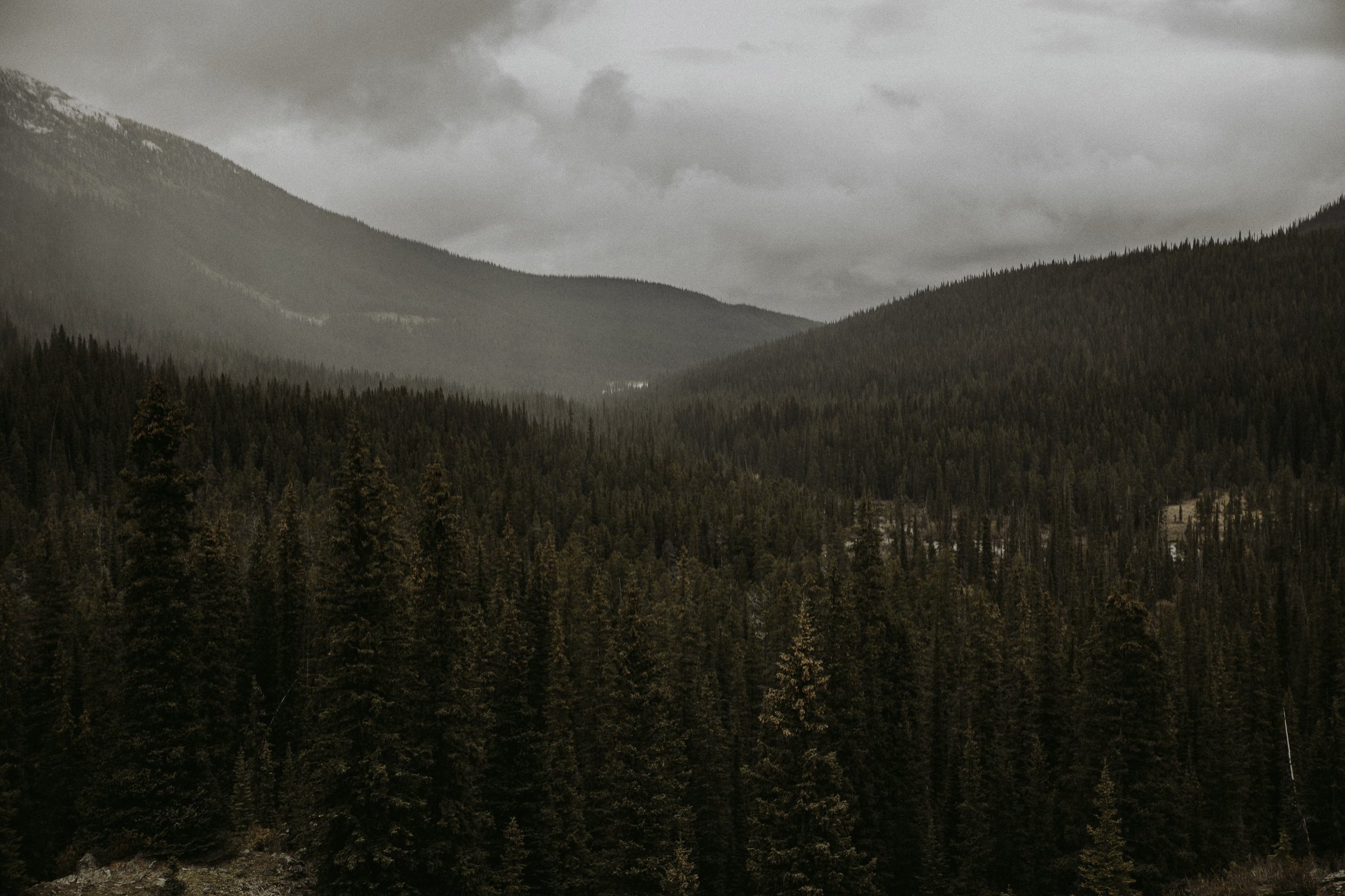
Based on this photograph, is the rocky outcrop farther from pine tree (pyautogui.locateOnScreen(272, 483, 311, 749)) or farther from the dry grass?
the dry grass

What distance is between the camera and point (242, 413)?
524 ft

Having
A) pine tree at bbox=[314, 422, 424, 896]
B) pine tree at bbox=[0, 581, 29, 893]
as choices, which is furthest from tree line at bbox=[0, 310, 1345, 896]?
pine tree at bbox=[0, 581, 29, 893]

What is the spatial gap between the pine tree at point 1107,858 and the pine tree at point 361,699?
903 inches

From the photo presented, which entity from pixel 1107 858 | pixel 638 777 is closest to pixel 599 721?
pixel 638 777

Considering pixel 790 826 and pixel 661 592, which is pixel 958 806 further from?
pixel 661 592

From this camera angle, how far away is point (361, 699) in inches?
1046

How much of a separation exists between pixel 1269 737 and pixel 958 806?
2946cm

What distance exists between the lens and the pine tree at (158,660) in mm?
29016

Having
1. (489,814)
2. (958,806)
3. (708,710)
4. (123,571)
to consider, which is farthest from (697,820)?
(123,571)

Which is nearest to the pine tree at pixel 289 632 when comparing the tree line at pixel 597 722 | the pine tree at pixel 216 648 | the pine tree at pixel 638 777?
the tree line at pixel 597 722

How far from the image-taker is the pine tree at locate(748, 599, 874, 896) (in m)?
30.2

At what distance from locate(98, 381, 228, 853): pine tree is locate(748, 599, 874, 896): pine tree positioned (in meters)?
19.5

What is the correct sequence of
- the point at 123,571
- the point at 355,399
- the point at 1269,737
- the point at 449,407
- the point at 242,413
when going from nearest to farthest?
the point at 123,571, the point at 1269,737, the point at 242,413, the point at 355,399, the point at 449,407

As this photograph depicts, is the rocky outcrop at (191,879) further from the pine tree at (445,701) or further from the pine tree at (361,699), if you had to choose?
the pine tree at (445,701)
